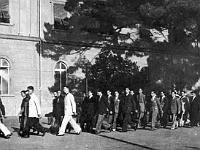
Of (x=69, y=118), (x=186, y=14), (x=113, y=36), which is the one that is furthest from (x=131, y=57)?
(x=69, y=118)

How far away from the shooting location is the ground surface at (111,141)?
443 inches

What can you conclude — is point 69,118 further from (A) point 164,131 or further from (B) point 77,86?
(B) point 77,86

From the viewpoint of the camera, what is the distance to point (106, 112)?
1461 cm

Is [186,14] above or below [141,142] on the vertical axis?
above

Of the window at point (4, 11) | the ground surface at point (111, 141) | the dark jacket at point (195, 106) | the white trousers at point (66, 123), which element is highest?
the window at point (4, 11)

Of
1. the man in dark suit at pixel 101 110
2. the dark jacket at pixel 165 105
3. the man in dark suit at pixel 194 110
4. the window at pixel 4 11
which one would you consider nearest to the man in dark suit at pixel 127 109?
the man in dark suit at pixel 101 110

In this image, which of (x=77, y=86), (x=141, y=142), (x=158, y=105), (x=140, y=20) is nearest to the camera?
(x=141, y=142)

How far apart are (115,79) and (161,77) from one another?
889 cm

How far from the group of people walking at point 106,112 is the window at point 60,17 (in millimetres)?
9866

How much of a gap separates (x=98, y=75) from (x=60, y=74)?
12.3 ft

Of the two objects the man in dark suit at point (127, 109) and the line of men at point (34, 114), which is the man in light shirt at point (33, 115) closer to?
the line of men at point (34, 114)

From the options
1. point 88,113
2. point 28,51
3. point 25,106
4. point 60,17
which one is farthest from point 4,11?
point 25,106

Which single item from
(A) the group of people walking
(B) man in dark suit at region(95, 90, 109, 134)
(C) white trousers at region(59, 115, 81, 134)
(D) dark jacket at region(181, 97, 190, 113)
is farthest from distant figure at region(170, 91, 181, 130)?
(C) white trousers at region(59, 115, 81, 134)

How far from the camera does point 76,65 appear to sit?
25672 mm
